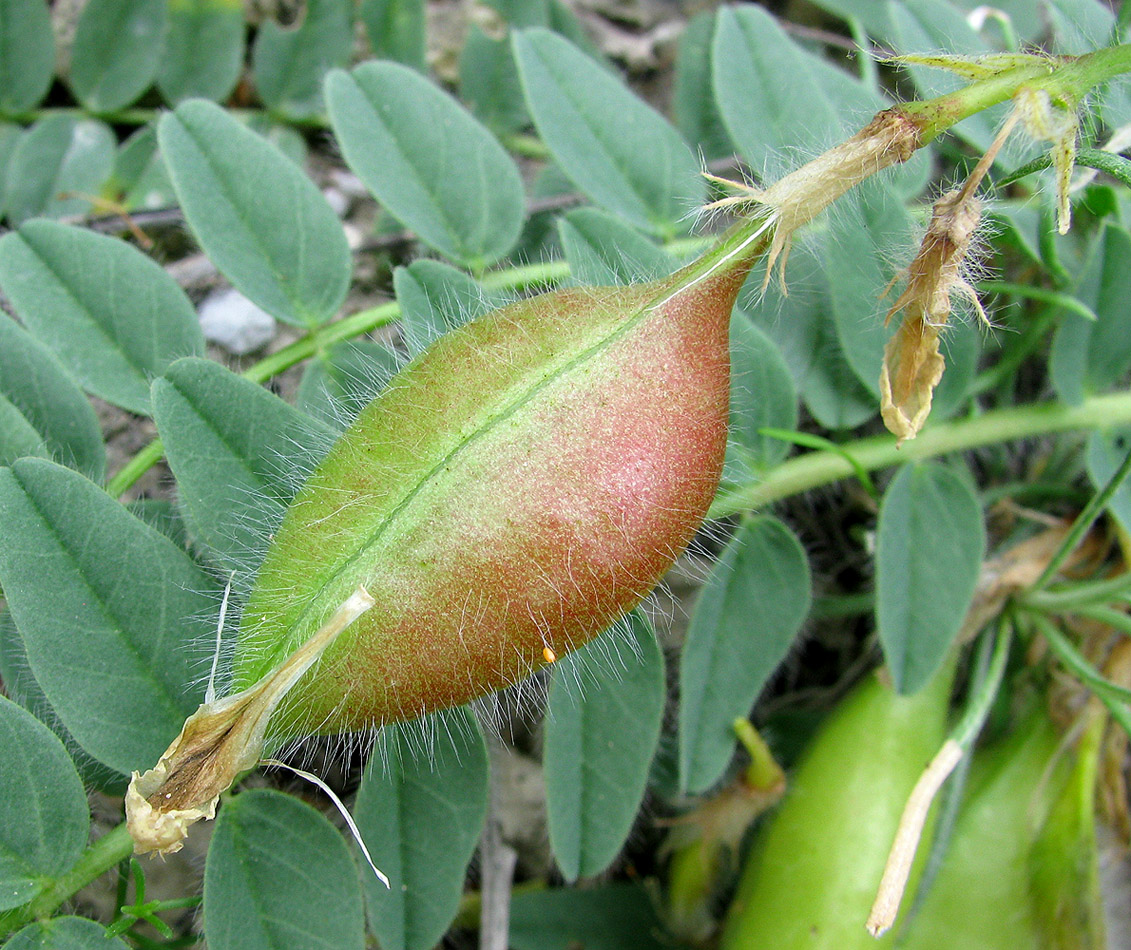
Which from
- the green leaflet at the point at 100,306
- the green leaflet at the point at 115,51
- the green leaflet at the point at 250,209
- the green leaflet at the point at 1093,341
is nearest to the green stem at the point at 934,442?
the green leaflet at the point at 1093,341

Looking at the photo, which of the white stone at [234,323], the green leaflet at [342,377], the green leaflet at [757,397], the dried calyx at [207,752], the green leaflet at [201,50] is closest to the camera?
the dried calyx at [207,752]

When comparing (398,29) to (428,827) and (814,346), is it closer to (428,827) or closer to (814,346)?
(814,346)

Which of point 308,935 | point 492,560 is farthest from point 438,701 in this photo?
point 308,935

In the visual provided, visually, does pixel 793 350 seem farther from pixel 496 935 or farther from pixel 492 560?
pixel 496 935

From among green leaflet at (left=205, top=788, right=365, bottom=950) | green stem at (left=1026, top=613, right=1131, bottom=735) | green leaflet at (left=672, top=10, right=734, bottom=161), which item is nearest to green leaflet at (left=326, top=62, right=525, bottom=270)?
green leaflet at (left=672, top=10, right=734, bottom=161)

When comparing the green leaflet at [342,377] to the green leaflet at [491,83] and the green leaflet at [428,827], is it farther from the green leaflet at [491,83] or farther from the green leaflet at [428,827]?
the green leaflet at [491,83]

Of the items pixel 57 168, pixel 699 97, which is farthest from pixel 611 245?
pixel 57 168
